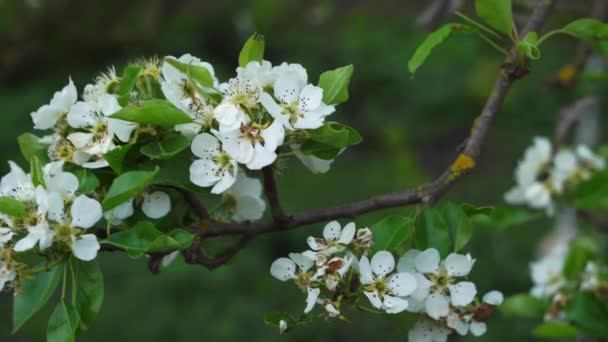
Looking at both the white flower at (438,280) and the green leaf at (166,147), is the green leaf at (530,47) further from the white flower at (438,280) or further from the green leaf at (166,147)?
the green leaf at (166,147)

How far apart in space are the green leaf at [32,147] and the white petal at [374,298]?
23.0 inches

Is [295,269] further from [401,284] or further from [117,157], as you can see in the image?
[117,157]

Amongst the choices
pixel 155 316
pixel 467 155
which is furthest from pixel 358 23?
pixel 467 155

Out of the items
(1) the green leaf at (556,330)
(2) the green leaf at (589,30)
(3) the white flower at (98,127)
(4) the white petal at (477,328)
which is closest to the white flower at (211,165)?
(3) the white flower at (98,127)

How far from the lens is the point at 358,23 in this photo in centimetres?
427

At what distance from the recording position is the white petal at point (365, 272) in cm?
116

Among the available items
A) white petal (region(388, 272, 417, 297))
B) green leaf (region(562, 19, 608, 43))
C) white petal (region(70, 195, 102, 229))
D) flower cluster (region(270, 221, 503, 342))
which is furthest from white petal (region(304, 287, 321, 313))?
green leaf (region(562, 19, 608, 43))

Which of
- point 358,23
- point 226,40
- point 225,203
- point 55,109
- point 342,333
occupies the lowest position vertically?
point 342,333

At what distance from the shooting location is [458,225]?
1310mm

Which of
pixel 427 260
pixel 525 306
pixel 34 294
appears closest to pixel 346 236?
pixel 427 260

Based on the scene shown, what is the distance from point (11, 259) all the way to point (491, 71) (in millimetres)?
3832

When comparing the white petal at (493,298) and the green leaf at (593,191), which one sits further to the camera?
the green leaf at (593,191)

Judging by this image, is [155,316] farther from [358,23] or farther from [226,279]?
[358,23]

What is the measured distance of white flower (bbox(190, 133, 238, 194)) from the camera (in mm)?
1158
